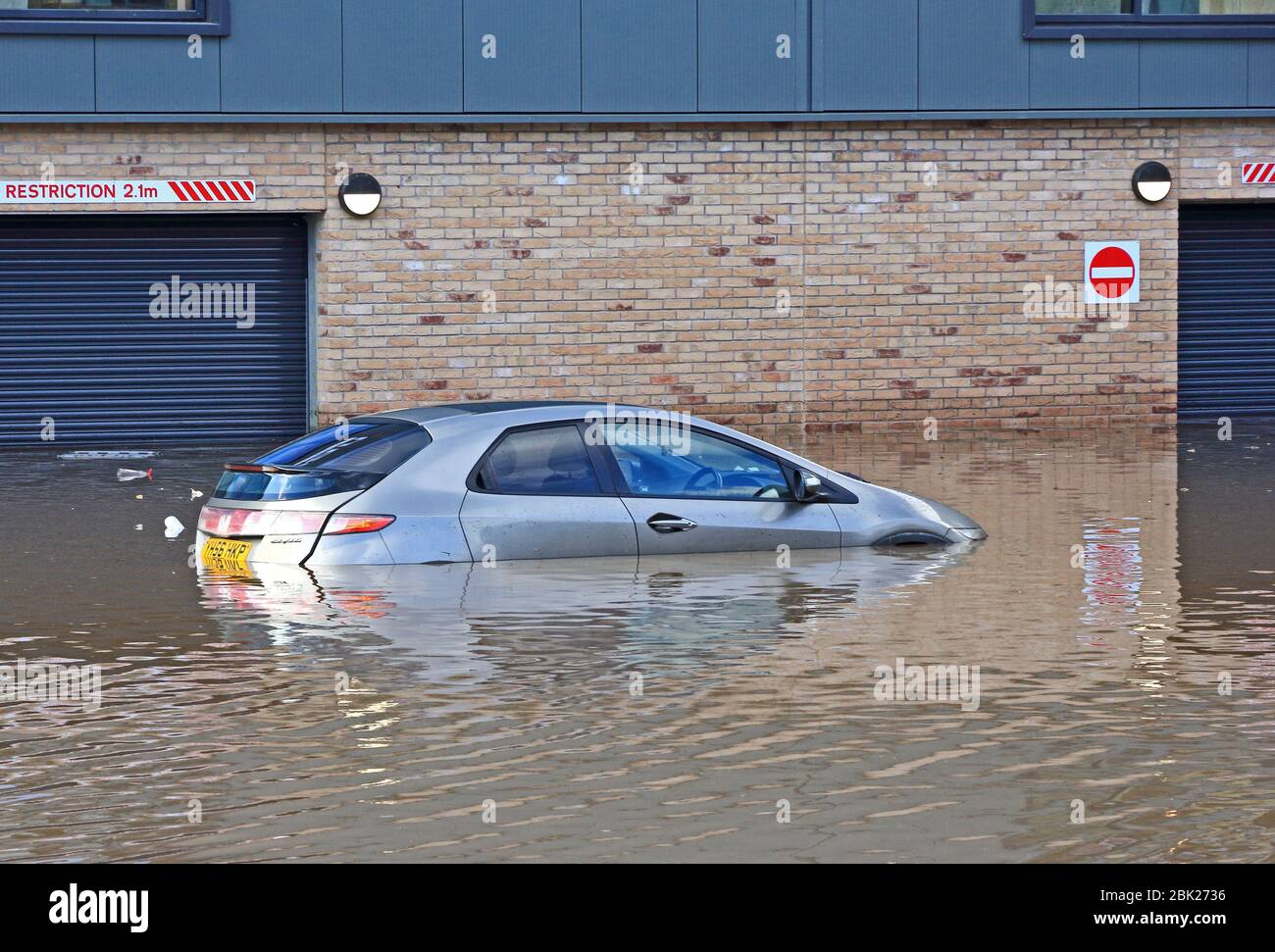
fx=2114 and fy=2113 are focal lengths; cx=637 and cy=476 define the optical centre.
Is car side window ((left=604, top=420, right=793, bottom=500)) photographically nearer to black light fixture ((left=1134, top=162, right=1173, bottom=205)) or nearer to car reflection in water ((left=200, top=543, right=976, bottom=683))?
car reflection in water ((left=200, top=543, right=976, bottom=683))

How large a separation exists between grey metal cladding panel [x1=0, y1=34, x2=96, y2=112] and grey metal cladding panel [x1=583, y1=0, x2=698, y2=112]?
5052 mm

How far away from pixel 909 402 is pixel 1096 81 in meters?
4.00

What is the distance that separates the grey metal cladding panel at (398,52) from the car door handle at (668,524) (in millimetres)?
10928

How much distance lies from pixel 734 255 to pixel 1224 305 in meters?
6.04

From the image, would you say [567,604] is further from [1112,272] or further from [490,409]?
[1112,272]

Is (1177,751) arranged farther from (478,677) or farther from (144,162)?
(144,162)

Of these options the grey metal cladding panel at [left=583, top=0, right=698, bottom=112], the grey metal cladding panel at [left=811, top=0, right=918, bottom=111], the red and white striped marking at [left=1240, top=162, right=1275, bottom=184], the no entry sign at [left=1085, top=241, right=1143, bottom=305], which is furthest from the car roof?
the red and white striped marking at [left=1240, top=162, right=1275, bottom=184]

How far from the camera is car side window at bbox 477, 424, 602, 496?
38.1 feet

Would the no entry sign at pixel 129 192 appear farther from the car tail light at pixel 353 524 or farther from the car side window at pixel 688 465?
the car tail light at pixel 353 524

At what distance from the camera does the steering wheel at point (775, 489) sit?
39.8ft

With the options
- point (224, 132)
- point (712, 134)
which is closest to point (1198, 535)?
point (712, 134)

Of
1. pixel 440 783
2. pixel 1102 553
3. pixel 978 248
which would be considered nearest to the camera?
pixel 440 783

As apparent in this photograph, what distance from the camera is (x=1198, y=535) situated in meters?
13.9

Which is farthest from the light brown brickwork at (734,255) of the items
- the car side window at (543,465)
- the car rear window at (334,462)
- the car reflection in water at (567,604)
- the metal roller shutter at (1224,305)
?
the car side window at (543,465)
